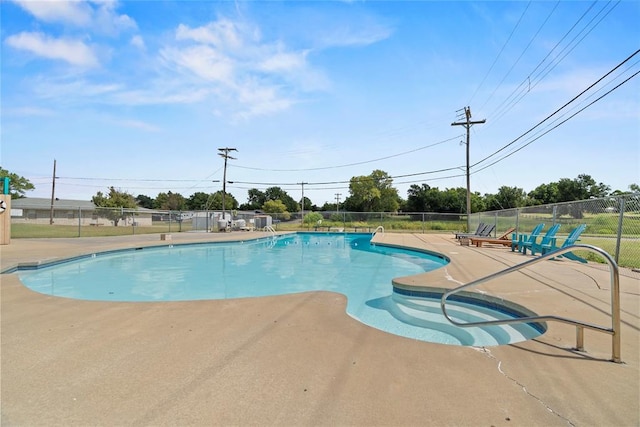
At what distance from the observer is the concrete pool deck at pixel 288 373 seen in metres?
1.79

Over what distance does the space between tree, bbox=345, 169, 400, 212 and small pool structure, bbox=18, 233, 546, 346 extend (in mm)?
43858

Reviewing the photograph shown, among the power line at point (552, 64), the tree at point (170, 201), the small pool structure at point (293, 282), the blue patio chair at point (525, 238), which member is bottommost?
the small pool structure at point (293, 282)

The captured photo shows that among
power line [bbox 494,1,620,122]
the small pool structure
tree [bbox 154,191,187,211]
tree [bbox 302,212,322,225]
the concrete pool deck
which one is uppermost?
power line [bbox 494,1,620,122]

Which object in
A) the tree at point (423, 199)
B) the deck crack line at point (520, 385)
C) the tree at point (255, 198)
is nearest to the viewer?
the deck crack line at point (520, 385)

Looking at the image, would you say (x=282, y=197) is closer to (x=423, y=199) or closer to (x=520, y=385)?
(x=423, y=199)

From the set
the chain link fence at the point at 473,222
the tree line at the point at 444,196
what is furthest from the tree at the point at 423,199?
the chain link fence at the point at 473,222

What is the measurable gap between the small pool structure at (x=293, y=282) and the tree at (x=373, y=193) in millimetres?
43858

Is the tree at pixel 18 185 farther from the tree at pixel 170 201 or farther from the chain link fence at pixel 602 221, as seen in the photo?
the chain link fence at pixel 602 221

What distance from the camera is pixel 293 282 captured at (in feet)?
25.2

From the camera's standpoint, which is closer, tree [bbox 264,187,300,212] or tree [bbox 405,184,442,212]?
tree [bbox 405,184,442,212]

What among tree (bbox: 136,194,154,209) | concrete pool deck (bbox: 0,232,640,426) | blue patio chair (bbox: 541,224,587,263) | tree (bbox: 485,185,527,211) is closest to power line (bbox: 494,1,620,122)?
blue patio chair (bbox: 541,224,587,263)

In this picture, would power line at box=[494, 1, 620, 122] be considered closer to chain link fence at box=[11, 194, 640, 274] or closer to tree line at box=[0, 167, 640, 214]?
chain link fence at box=[11, 194, 640, 274]

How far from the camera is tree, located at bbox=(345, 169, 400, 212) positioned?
187 feet

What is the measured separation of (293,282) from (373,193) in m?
50.3
